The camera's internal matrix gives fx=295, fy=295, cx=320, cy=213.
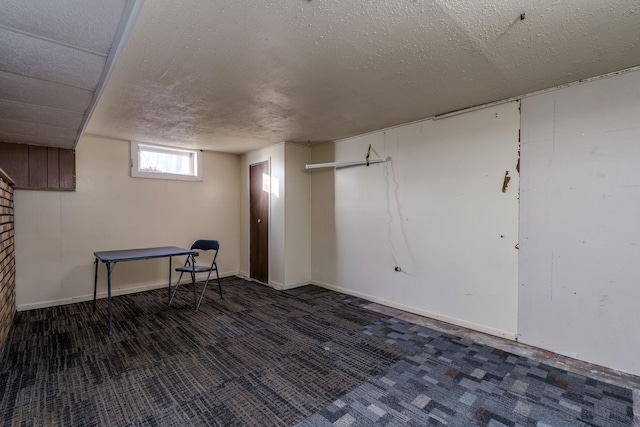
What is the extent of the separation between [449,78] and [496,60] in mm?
358

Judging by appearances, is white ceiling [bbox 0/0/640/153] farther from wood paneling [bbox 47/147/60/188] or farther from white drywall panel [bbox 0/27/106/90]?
wood paneling [bbox 47/147/60/188]

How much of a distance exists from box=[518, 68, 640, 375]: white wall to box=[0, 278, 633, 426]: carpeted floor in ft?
1.31

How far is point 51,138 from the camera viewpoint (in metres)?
3.41

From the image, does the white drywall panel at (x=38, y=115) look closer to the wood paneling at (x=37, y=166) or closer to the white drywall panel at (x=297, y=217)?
the wood paneling at (x=37, y=166)

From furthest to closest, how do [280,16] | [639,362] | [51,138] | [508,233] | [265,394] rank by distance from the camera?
[51,138]
[508,233]
[639,362]
[265,394]
[280,16]

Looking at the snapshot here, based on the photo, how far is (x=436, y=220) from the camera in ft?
11.2

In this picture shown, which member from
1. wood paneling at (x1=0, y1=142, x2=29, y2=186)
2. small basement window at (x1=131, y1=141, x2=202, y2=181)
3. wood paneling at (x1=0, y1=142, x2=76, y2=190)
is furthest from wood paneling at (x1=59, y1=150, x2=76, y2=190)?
small basement window at (x1=131, y1=141, x2=202, y2=181)

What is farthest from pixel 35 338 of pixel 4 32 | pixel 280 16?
pixel 280 16

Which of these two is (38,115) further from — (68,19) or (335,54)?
(335,54)

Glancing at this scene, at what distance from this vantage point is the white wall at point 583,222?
2.28 metres

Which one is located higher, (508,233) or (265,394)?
(508,233)

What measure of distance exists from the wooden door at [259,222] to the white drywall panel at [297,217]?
18.4 inches

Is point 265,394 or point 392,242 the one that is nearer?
point 265,394

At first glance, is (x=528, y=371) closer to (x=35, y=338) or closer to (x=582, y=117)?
(x=582, y=117)
